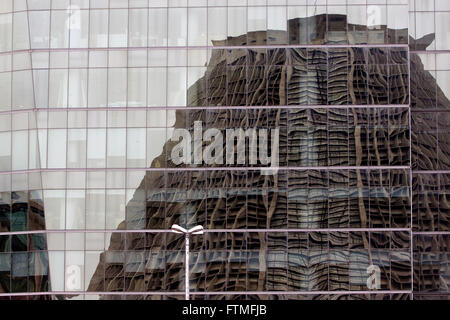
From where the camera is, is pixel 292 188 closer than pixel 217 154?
Yes

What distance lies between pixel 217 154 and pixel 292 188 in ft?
16.2

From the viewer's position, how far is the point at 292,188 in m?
55.2

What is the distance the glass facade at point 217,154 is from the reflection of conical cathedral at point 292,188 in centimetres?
8

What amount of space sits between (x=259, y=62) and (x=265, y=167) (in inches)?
252

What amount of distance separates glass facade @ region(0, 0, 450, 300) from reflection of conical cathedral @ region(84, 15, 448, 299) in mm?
84

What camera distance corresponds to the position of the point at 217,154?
55.7 metres

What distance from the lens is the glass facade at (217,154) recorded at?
5484cm

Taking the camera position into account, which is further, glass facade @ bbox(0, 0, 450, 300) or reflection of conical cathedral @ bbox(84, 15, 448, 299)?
glass facade @ bbox(0, 0, 450, 300)

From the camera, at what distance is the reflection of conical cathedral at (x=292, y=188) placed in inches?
2152

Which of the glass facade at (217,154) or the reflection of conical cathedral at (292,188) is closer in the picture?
the reflection of conical cathedral at (292,188)

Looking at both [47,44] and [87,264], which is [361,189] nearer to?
[87,264]

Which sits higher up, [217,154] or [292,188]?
[217,154]

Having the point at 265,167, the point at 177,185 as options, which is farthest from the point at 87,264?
the point at 265,167

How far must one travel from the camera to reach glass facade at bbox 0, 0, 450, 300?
54844 millimetres
